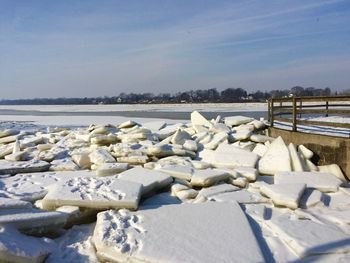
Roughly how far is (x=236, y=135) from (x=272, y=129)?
1065mm

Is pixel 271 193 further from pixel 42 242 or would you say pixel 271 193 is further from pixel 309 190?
pixel 42 242

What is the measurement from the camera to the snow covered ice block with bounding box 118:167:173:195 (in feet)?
18.4

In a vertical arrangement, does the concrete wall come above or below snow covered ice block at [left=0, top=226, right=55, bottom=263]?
above

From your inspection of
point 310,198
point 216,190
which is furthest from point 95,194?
point 310,198

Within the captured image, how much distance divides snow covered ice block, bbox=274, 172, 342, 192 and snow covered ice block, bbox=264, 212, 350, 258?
4.94 ft

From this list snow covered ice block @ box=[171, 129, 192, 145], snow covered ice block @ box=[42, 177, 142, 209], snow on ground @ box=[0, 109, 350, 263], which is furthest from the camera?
snow covered ice block @ box=[171, 129, 192, 145]

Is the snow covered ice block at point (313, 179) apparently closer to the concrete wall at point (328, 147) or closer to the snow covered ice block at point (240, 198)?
the concrete wall at point (328, 147)

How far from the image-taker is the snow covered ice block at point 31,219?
3.92 metres

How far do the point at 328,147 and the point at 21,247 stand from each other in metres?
5.69

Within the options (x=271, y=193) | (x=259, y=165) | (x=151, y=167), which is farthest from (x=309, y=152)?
(x=151, y=167)

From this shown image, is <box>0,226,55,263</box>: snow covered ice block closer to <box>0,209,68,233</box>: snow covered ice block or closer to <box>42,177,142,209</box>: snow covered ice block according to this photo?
<box>0,209,68,233</box>: snow covered ice block

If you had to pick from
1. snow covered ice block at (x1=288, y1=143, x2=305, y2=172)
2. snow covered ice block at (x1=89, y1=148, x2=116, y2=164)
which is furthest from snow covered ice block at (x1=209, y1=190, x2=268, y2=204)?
snow covered ice block at (x1=89, y1=148, x2=116, y2=164)

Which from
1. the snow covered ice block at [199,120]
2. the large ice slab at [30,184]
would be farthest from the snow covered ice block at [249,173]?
the snow covered ice block at [199,120]

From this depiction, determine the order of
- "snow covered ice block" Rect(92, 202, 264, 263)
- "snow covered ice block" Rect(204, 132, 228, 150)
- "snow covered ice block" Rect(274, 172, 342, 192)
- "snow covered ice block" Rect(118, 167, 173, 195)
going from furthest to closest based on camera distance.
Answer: "snow covered ice block" Rect(204, 132, 228, 150) < "snow covered ice block" Rect(274, 172, 342, 192) < "snow covered ice block" Rect(118, 167, 173, 195) < "snow covered ice block" Rect(92, 202, 264, 263)
